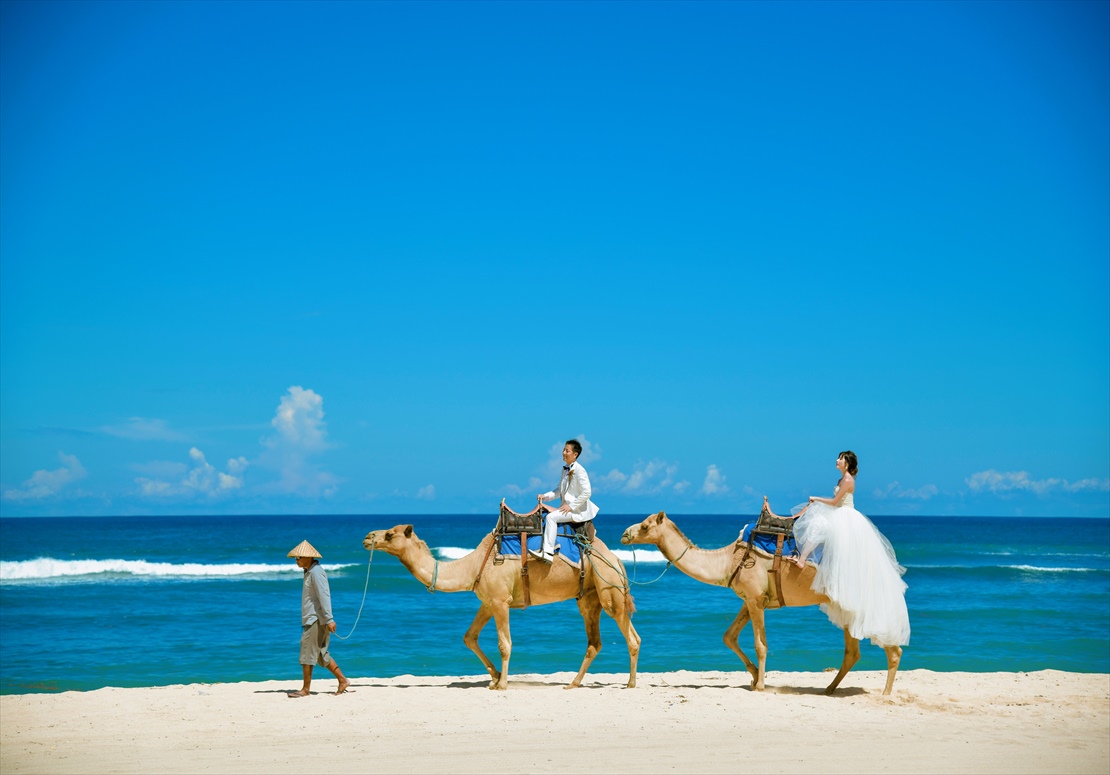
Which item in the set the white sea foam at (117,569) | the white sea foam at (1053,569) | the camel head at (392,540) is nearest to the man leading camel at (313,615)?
the camel head at (392,540)

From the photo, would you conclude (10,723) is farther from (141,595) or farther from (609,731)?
(141,595)

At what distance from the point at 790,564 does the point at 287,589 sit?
22957 millimetres

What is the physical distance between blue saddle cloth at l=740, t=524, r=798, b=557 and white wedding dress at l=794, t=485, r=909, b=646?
365 mm

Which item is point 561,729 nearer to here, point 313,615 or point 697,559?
point 697,559

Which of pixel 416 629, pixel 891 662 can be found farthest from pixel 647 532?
pixel 416 629

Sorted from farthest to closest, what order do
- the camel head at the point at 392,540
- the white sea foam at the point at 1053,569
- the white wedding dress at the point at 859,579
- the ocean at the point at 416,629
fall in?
the white sea foam at the point at 1053,569 < the ocean at the point at 416,629 < the camel head at the point at 392,540 < the white wedding dress at the point at 859,579

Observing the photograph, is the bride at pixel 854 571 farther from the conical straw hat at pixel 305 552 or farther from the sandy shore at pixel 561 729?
the conical straw hat at pixel 305 552

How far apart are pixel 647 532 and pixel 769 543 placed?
57.6 inches

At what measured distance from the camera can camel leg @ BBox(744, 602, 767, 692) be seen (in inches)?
471

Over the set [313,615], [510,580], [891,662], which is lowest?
[891,662]

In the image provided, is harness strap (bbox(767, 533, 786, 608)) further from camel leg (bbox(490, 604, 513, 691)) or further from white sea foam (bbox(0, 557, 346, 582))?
white sea foam (bbox(0, 557, 346, 582))

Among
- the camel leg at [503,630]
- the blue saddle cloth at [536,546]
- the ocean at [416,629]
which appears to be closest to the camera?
the camel leg at [503,630]

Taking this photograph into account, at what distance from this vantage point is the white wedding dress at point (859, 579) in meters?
11.1

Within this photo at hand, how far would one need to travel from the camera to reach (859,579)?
1117 centimetres
